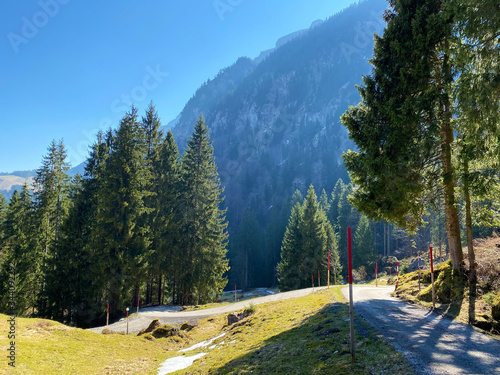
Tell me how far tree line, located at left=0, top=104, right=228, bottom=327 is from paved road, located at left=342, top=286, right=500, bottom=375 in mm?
21797

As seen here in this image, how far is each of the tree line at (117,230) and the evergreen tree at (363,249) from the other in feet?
115

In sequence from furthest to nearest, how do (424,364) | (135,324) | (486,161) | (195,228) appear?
(195,228) < (135,324) < (486,161) < (424,364)

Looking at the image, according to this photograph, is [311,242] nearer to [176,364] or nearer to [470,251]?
[470,251]

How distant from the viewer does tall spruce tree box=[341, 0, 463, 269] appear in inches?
454

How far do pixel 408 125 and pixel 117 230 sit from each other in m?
24.2

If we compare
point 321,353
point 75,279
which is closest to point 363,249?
point 75,279

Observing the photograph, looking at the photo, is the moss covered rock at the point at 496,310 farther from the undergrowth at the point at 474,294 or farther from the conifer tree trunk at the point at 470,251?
the conifer tree trunk at the point at 470,251

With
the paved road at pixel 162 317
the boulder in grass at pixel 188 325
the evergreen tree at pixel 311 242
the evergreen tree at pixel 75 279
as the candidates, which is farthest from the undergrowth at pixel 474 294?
the evergreen tree at pixel 311 242

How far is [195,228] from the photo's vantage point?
33188 millimetres

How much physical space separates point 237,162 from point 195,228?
147 metres

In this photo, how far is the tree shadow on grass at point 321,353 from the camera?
17.9ft

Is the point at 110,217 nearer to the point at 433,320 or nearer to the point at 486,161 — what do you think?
the point at 433,320

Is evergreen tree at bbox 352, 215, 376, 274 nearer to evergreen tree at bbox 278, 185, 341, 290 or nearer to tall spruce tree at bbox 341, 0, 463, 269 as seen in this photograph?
evergreen tree at bbox 278, 185, 341, 290

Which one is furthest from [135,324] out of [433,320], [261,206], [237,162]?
[237,162]
